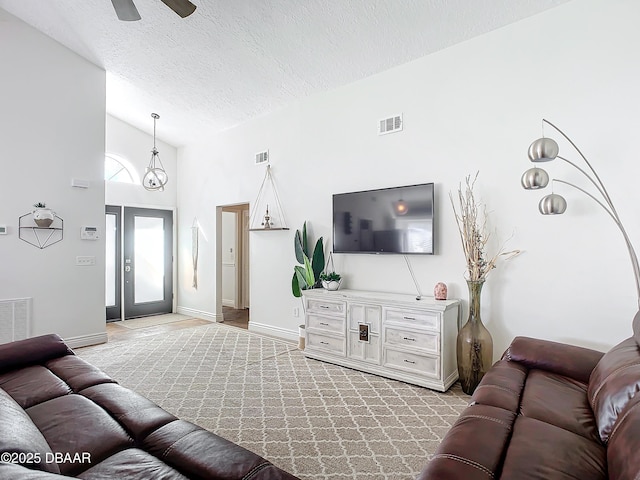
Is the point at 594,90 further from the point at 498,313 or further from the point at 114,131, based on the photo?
the point at 114,131

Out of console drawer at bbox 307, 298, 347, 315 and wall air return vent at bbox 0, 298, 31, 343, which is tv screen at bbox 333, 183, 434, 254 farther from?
wall air return vent at bbox 0, 298, 31, 343

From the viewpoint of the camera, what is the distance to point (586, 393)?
2078mm

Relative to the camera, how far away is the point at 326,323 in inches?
161

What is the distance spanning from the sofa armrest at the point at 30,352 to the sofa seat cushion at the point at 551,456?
281 centimetres

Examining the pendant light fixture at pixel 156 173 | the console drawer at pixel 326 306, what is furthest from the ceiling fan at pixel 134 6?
the pendant light fixture at pixel 156 173

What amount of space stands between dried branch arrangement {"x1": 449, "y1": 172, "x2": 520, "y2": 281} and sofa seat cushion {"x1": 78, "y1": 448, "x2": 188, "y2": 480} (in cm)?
275

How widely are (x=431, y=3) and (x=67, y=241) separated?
498 cm

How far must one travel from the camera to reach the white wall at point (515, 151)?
2.82 meters

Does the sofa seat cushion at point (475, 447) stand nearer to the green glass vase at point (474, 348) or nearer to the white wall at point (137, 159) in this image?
the green glass vase at point (474, 348)

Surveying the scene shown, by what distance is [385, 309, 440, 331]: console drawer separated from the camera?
327 centimetres

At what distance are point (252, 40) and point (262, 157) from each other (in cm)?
191

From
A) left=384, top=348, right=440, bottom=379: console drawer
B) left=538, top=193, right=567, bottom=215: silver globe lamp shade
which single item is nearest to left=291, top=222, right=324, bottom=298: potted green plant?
left=384, top=348, right=440, bottom=379: console drawer

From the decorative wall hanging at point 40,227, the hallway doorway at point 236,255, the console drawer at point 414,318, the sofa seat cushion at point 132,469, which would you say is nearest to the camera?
the sofa seat cushion at point 132,469

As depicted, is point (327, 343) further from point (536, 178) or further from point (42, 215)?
point (42, 215)
